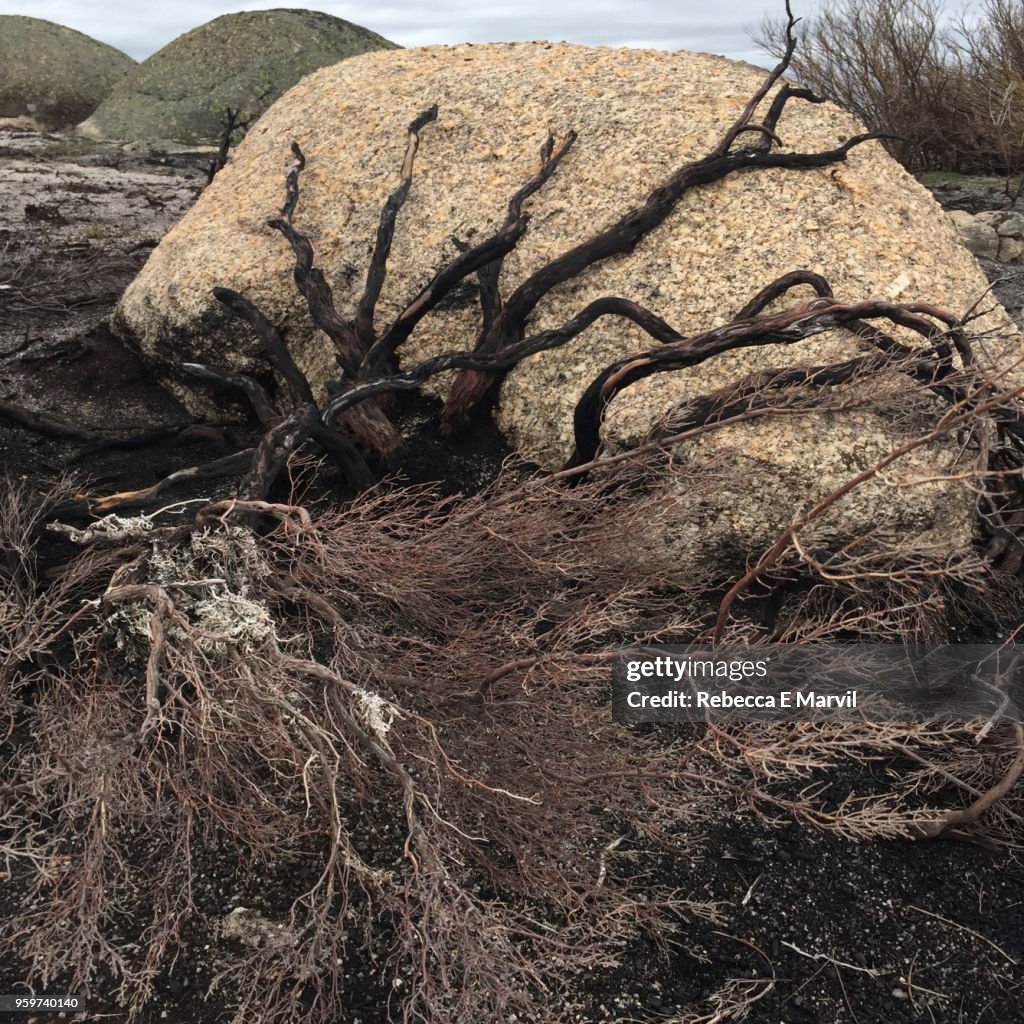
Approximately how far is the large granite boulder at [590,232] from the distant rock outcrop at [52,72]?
11.9m

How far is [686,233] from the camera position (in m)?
3.76

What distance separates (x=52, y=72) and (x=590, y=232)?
1452cm

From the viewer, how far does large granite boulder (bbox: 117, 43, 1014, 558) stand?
326 centimetres

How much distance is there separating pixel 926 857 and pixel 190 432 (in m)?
2.88

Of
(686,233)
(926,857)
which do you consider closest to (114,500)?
(686,233)

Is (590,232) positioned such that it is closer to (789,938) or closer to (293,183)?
(293,183)

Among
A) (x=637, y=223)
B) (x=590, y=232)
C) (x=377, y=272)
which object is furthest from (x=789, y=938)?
(x=377, y=272)

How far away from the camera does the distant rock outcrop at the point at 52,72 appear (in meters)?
15.2

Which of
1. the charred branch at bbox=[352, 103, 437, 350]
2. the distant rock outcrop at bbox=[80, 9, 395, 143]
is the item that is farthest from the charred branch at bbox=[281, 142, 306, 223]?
the distant rock outcrop at bbox=[80, 9, 395, 143]

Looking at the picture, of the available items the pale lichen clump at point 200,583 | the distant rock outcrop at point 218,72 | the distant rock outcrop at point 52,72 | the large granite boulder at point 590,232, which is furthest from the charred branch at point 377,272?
the distant rock outcrop at point 52,72

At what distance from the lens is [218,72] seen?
41.8 feet

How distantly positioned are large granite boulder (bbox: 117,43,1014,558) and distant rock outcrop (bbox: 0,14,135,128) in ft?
39.2

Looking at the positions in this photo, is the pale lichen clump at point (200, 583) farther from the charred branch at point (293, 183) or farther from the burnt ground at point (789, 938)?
the charred branch at point (293, 183)

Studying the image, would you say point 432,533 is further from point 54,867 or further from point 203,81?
point 203,81
